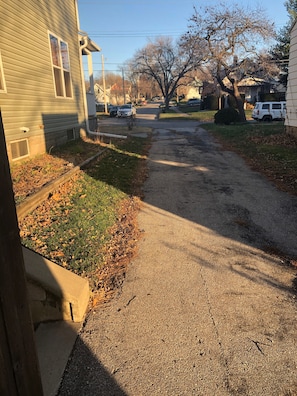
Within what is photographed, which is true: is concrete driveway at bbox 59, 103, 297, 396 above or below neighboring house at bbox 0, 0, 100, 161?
below

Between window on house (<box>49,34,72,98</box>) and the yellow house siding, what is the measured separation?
235 millimetres

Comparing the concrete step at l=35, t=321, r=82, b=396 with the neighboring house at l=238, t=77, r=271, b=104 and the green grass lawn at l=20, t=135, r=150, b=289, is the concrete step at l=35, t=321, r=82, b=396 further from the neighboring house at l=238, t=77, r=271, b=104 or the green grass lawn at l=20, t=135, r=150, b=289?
the neighboring house at l=238, t=77, r=271, b=104

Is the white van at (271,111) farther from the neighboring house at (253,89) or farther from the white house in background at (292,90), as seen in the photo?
the neighboring house at (253,89)

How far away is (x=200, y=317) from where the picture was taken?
2.72m

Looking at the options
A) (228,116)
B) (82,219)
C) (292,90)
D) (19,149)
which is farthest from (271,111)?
(82,219)

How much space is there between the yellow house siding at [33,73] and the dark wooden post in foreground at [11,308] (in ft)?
20.9

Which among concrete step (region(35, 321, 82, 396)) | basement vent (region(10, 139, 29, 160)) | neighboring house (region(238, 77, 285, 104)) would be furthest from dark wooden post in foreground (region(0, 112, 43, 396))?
neighboring house (region(238, 77, 285, 104))

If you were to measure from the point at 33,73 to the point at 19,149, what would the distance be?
244 cm

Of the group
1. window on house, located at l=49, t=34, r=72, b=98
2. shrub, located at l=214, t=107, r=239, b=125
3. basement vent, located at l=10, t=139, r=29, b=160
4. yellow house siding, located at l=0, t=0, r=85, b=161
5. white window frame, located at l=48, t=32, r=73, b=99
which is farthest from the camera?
shrub, located at l=214, t=107, r=239, b=125

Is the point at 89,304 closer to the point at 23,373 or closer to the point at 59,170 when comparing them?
the point at 23,373

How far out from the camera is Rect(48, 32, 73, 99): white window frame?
1061 centimetres

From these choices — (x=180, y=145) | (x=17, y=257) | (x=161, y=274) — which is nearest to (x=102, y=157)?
(x=180, y=145)

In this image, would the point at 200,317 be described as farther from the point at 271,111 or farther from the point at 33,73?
the point at 271,111

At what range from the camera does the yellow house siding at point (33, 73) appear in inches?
288
